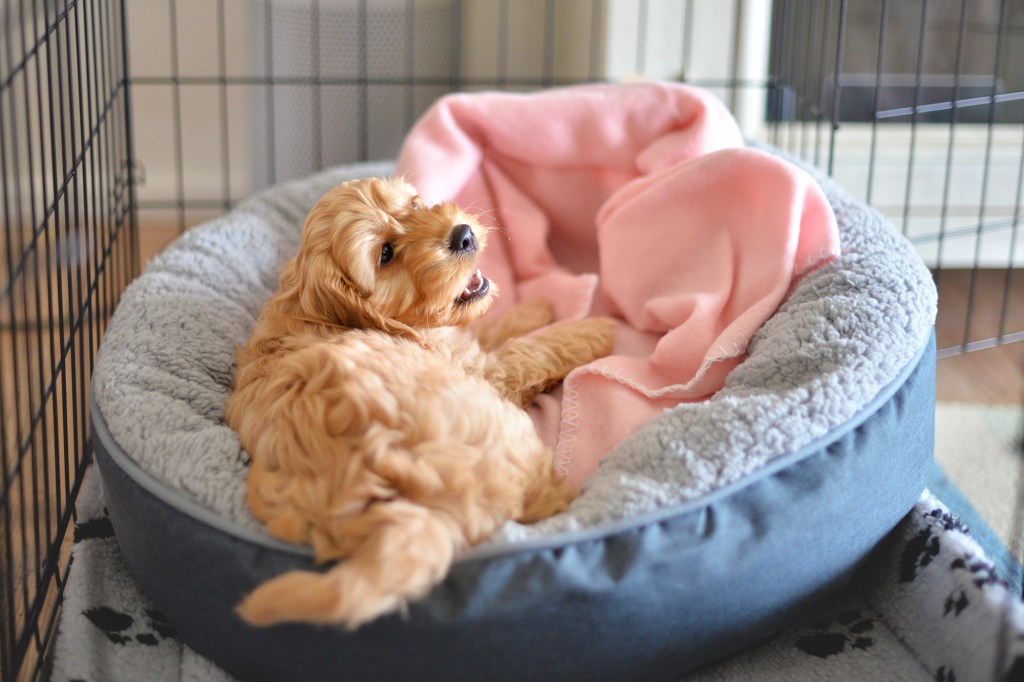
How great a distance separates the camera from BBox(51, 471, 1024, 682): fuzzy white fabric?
161 cm

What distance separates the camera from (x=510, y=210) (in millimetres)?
2594

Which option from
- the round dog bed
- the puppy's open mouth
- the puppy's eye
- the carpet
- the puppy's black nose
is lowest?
the carpet

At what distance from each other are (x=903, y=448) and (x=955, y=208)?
6.87 feet

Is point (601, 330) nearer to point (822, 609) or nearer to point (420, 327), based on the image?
point (420, 327)

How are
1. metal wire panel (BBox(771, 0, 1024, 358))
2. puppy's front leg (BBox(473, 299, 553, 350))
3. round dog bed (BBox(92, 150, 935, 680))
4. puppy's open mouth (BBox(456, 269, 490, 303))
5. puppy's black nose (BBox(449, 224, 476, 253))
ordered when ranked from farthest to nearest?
1. metal wire panel (BBox(771, 0, 1024, 358))
2. puppy's front leg (BBox(473, 299, 553, 350))
3. puppy's open mouth (BBox(456, 269, 490, 303))
4. puppy's black nose (BBox(449, 224, 476, 253))
5. round dog bed (BBox(92, 150, 935, 680))

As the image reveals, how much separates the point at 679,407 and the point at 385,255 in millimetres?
560

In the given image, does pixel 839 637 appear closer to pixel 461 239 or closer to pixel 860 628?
pixel 860 628

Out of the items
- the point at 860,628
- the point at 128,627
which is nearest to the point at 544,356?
the point at 860,628

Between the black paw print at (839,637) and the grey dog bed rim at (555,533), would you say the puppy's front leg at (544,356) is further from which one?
the black paw print at (839,637)

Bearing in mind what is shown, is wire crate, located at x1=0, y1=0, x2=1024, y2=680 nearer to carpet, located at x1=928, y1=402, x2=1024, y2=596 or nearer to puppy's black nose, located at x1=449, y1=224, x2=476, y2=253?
carpet, located at x1=928, y1=402, x2=1024, y2=596

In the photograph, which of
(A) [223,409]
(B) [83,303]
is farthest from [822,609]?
(B) [83,303]

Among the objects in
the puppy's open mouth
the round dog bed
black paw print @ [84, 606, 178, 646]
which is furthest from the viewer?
the puppy's open mouth

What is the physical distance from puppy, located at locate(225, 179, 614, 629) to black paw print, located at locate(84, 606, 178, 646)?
354mm

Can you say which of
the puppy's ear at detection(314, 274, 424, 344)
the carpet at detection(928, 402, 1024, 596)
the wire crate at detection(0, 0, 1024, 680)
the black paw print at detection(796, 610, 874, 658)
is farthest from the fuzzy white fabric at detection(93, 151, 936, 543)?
the wire crate at detection(0, 0, 1024, 680)
